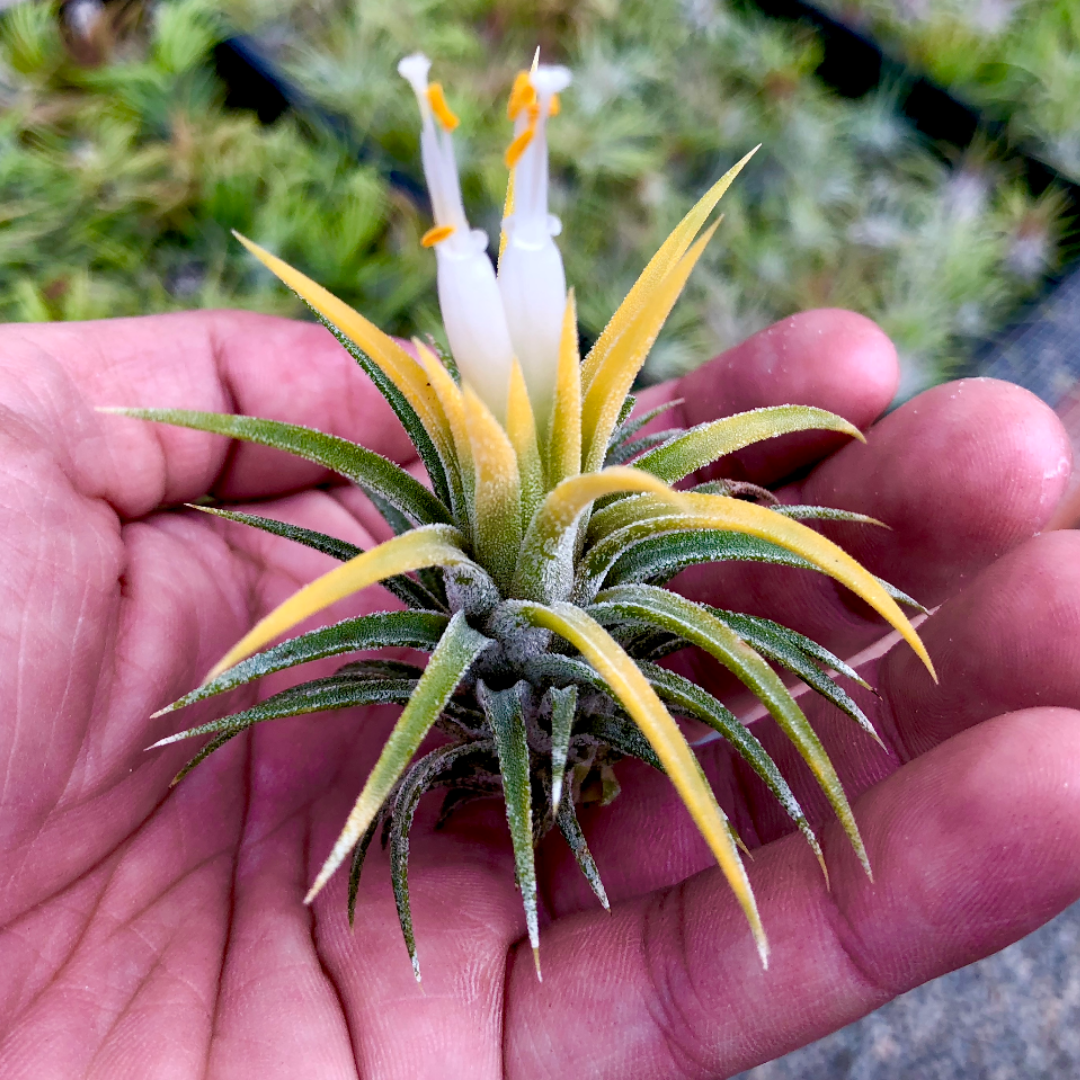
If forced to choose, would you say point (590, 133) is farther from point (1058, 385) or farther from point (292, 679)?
point (292, 679)

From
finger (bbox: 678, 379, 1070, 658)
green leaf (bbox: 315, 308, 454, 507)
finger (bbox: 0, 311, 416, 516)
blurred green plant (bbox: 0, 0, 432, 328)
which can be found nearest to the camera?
green leaf (bbox: 315, 308, 454, 507)

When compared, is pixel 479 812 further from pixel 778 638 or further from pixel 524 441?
pixel 524 441

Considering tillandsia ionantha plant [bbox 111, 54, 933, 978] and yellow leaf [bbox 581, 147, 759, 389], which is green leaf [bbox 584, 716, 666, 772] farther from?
yellow leaf [bbox 581, 147, 759, 389]

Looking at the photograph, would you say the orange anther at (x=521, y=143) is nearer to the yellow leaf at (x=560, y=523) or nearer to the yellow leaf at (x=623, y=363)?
the yellow leaf at (x=623, y=363)

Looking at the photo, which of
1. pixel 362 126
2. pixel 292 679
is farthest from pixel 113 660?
pixel 362 126

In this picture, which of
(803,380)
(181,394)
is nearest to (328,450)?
(181,394)

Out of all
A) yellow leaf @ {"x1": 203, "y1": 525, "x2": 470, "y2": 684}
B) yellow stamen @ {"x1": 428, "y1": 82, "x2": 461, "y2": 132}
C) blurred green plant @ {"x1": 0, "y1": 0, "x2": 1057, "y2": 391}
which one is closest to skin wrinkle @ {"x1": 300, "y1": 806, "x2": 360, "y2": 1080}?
yellow leaf @ {"x1": 203, "y1": 525, "x2": 470, "y2": 684}
